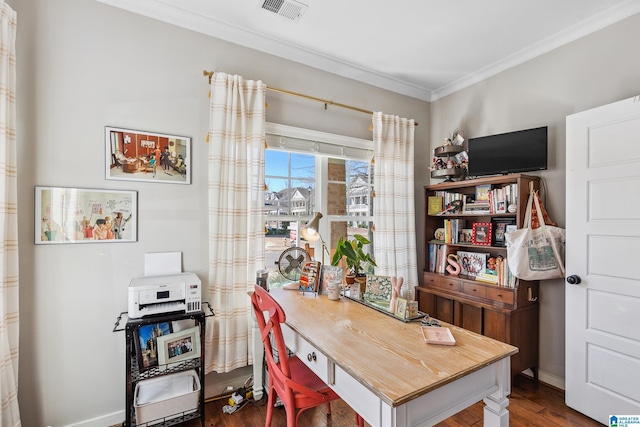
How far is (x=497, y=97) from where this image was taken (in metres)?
2.82

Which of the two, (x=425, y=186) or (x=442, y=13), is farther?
(x=425, y=186)

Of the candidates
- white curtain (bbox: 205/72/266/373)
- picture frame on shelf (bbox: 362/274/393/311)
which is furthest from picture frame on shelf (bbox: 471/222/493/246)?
white curtain (bbox: 205/72/266/373)

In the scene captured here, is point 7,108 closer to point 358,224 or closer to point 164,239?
point 164,239

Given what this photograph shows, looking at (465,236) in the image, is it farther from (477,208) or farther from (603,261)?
(603,261)

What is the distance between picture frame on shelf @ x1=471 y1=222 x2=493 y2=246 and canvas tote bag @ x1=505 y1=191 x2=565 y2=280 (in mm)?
327

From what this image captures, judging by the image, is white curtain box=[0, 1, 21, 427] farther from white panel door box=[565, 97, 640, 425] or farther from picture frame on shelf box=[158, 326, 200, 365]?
white panel door box=[565, 97, 640, 425]

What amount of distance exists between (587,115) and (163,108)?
297cm

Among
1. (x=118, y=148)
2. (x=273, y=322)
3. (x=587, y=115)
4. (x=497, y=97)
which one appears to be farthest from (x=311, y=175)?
(x=587, y=115)

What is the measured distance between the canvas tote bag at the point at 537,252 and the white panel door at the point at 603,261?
0.11 meters

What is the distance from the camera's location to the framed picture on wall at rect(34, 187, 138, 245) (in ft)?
5.78

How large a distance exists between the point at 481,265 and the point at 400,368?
1996 millimetres

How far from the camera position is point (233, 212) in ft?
7.25

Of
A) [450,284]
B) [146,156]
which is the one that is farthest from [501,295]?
[146,156]

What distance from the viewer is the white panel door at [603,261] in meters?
1.84
